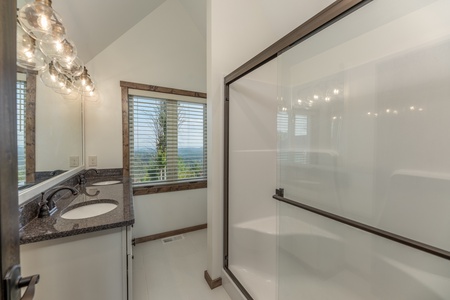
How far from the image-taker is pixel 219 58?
5.88 ft

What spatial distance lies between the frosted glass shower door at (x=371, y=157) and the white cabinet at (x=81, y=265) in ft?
3.75

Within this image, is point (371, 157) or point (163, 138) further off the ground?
point (163, 138)

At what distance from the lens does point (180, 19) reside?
111 inches

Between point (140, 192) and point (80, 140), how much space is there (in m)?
0.97

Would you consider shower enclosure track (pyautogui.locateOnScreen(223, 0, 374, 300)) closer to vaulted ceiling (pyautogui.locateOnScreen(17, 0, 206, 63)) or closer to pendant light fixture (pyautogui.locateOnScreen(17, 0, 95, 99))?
pendant light fixture (pyautogui.locateOnScreen(17, 0, 95, 99))

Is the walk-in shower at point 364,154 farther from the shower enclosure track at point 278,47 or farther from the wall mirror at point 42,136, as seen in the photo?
the wall mirror at point 42,136

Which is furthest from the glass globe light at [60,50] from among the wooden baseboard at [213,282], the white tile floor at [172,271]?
the wooden baseboard at [213,282]

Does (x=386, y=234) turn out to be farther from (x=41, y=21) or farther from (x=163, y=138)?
(x=163, y=138)

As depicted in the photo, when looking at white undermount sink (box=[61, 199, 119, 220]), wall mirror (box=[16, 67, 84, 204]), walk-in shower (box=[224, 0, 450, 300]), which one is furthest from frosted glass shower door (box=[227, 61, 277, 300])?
wall mirror (box=[16, 67, 84, 204])

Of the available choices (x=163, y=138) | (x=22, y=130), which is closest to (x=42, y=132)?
(x=22, y=130)

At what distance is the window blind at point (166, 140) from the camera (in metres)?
2.61

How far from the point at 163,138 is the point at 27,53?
1.74 metres

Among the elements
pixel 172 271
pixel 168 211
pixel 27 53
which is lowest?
pixel 172 271

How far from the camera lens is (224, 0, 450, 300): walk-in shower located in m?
0.78
